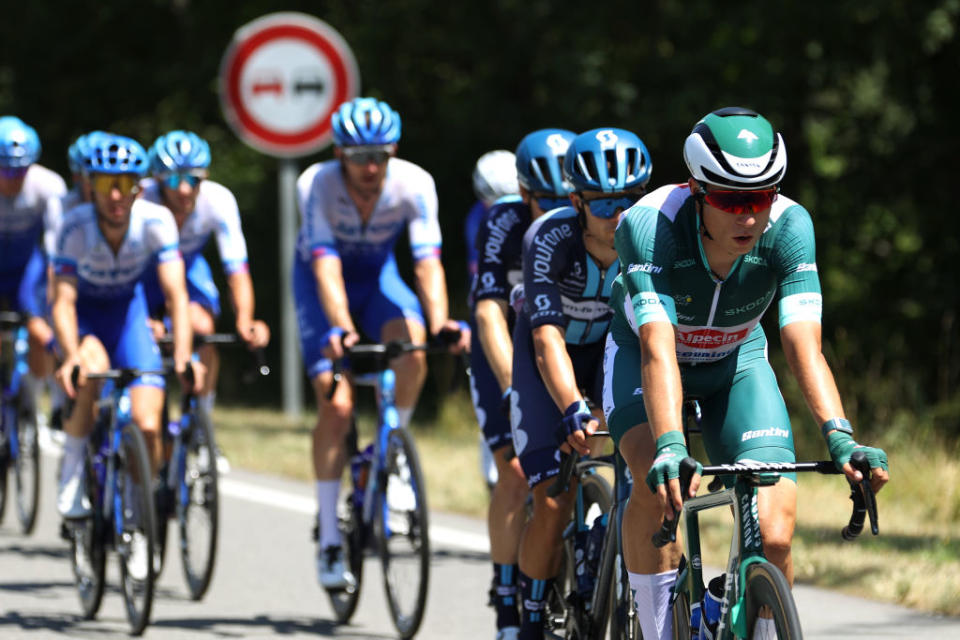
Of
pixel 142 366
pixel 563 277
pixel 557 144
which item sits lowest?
pixel 142 366

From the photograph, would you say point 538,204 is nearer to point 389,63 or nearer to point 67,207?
point 67,207

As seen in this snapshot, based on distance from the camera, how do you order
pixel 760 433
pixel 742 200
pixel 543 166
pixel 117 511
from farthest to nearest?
1. pixel 117 511
2. pixel 543 166
3. pixel 760 433
4. pixel 742 200

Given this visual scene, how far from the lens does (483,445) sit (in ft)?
30.1

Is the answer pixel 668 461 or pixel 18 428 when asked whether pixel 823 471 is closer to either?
pixel 668 461

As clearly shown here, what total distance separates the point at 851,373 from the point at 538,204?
323 inches

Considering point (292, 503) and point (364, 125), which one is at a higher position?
point (364, 125)

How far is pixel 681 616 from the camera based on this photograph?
4.85 meters

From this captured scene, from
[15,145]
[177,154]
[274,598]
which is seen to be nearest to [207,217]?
[177,154]

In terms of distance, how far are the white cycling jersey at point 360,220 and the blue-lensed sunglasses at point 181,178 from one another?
73.6 inches

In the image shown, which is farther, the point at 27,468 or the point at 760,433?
the point at 27,468

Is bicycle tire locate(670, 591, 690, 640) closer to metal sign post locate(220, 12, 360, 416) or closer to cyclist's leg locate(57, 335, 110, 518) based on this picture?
cyclist's leg locate(57, 335, 110, 518)

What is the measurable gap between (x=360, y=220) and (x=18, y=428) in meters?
3.58


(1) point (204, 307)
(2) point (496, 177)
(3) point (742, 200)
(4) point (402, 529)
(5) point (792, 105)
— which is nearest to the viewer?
(3) point (742, 200)

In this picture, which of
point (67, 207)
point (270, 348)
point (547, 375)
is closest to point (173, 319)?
point (67, 207)
